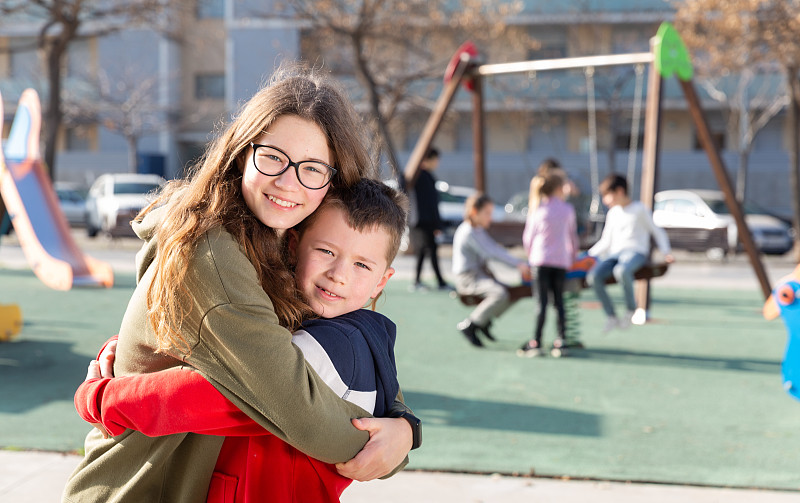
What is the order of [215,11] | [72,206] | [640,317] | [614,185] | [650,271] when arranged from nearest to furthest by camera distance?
[650,271]
[614,185]
[640,317]
[72,206]
[215,11]

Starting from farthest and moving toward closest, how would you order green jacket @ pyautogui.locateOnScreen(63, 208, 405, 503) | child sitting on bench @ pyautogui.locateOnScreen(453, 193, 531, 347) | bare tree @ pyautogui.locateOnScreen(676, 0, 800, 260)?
bare tree @ pyautogui.locateOnScreen(676, 0, 800, 260) → child sitting on bench @ pyautogui.locateOnScreen(453, 193, 531, 347) → green jacket @ pyautogui.locateOnScreen(63, 208, 405, 503)

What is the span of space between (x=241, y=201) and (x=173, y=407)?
1.41ft

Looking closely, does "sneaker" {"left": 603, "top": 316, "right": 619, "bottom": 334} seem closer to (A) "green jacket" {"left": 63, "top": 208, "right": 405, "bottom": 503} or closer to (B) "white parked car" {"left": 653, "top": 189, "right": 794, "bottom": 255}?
(A) "green jacket" {"left": 63, "top": 208, "right": 405, "bottom": 503}

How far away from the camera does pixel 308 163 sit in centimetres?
179

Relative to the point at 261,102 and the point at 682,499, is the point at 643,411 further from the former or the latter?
the point at 261,102

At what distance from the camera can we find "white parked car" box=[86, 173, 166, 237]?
19.4 meters

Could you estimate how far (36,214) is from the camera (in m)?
7.13

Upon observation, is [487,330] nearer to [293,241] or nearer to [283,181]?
[293,241]

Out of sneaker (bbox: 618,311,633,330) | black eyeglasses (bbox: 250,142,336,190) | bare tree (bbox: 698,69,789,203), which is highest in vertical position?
bare tree (bbox: 698,69,789,203)

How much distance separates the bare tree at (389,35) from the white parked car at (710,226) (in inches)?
240

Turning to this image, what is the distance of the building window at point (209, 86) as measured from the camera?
1423 inches

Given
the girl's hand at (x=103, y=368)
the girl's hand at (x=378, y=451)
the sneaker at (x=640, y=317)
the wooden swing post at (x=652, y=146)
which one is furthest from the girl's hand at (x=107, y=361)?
the wooden swing post at (x=652, y=146)

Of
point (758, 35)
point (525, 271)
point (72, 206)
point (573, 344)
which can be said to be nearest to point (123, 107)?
point (72, 206)

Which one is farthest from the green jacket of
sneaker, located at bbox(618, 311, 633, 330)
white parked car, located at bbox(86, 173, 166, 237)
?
white parked car, located at bbox(86, 173, 166, 237)
